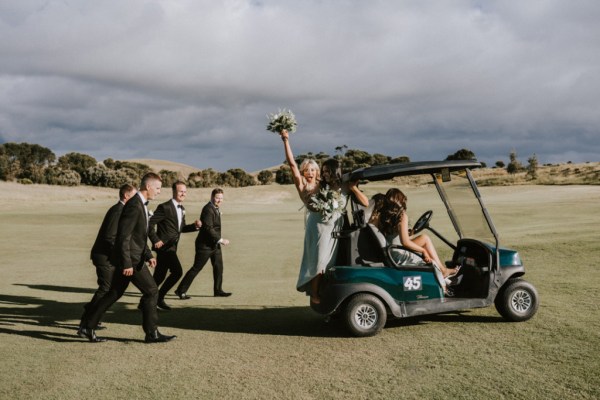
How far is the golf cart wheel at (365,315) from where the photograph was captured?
22.7ft

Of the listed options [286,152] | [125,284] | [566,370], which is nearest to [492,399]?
[566,370]

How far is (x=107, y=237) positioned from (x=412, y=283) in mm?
4150

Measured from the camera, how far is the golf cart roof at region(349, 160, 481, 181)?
273 inches

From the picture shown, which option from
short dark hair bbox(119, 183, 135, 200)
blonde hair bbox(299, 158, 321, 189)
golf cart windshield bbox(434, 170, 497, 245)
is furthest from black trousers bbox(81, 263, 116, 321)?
golf cart windshield bbox(434, 170, 497, 245)

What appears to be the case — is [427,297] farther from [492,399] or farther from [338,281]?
[492,399]

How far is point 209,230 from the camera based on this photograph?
10.0m

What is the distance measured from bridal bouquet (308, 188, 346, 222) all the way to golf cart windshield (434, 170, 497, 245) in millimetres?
1447

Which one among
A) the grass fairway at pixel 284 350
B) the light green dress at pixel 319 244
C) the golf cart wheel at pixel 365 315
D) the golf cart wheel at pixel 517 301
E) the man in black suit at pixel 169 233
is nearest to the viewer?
the grass fairway at pixel 284 350

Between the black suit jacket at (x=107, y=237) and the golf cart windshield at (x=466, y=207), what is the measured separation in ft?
14.1

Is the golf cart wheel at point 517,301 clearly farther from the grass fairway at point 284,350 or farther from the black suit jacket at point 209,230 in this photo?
the black suit jacket at point 209,230

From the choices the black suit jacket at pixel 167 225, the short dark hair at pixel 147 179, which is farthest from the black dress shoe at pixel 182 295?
the short dark hair at pixel 147 179

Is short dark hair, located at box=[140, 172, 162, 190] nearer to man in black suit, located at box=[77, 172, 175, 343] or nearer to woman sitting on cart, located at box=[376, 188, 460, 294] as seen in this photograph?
man in black suit, located at box=[77, 172, 175, 343]

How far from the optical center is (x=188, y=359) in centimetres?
629

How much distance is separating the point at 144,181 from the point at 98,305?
5.51ft
